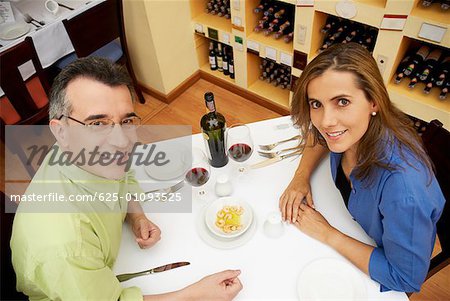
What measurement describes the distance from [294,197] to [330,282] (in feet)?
0.98

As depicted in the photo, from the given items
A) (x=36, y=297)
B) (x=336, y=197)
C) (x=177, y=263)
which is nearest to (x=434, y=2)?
(x=336, y=197)

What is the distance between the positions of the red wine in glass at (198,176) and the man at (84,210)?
0.24 m

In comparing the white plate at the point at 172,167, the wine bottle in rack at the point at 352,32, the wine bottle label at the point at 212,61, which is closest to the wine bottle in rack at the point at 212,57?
the wine bottle label at the point at 212,61

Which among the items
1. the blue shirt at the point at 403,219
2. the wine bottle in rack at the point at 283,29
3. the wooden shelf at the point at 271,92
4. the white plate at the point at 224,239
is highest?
the blue shirt at the point at 403,219

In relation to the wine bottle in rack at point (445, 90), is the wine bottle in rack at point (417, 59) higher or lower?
higher

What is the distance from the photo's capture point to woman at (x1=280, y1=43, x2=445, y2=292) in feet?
3.35

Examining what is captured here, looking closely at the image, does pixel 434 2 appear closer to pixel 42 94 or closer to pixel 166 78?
pixel 166 78

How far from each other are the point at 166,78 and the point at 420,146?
88.3 inches

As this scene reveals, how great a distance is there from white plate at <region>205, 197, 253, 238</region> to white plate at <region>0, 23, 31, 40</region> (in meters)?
1.93

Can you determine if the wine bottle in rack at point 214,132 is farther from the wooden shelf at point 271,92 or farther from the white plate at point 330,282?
the wooden shelf at point 271,92

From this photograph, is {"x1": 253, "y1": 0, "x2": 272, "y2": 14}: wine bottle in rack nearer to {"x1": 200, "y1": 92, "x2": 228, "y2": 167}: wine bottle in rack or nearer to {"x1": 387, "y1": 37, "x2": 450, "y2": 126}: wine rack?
{"x1": 387, "y1": 37, "x2": 450, "y2": 126}: wine rack

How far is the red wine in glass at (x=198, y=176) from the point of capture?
137cm

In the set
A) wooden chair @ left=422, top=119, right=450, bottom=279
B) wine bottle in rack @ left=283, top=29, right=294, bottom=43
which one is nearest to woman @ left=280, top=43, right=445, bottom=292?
wooden chair @ left=422, top=119, right=450, bottom=279

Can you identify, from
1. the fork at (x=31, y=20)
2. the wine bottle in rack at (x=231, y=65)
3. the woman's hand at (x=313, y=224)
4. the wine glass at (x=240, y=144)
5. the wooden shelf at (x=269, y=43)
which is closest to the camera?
the woman's hand at (x=313, y=224)
